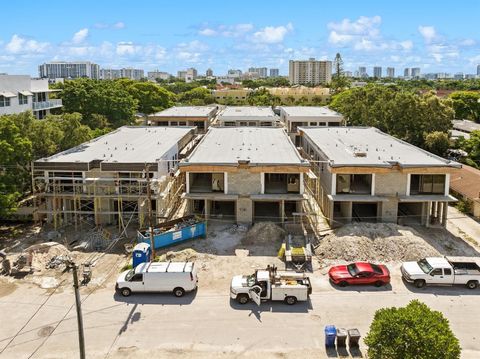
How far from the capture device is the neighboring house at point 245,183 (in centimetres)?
3357

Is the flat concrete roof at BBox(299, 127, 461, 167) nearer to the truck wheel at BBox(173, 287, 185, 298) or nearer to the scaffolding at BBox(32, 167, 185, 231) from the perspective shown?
the scaffolding at BBox(32, 167, 185, 231)

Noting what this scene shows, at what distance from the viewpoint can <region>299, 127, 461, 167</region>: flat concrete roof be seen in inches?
1348

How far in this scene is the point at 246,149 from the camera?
4078cm

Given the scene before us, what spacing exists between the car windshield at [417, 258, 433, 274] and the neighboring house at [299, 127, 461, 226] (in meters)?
7.58

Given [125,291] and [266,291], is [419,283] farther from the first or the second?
[125,291]

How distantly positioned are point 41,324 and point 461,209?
34.7 meters

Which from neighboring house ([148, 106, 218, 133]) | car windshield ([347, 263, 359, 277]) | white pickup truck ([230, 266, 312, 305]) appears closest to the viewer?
white pickup truck ([230, 266, 312, 305])

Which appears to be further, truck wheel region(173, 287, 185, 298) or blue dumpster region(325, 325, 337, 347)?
truck wheel region(173, 287, 185, 298)

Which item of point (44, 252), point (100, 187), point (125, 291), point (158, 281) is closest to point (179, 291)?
point (158, 281)

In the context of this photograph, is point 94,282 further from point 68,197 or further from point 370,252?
point 370,252

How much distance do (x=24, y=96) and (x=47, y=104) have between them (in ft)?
15.9

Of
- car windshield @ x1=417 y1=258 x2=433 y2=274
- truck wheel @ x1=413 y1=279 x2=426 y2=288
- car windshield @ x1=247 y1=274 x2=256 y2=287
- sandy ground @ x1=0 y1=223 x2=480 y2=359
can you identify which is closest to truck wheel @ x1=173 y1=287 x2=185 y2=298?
sandy ground @ x1=0 y1=223 x2=480 y2=359

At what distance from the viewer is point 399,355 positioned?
1605 cm

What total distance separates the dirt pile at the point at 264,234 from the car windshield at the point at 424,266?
9381 millimetres
